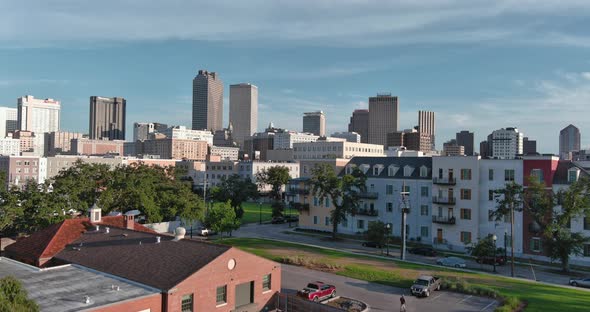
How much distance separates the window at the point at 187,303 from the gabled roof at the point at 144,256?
1192mm

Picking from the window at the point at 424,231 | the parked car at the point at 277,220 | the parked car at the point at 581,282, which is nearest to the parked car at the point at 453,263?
the parked car at the point at 581,282

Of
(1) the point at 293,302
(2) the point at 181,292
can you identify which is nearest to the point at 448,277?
(1) the point at 293,302

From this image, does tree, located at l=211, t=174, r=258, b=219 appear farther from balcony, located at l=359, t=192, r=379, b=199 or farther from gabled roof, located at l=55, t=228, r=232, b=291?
gabled roof, located at l=55, t=228, r=232, b=291

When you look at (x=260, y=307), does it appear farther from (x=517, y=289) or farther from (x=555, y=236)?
(x=555, y=236)

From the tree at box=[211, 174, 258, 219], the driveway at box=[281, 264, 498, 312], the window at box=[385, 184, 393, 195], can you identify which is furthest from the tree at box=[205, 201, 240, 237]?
the window at box=[385, 184, 393, 195]

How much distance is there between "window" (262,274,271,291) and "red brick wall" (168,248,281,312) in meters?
0.24

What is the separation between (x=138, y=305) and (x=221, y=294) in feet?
19.4

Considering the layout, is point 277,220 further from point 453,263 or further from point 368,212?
point 453,263

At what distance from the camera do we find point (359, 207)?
75000 millimetres

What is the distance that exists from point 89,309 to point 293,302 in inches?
559

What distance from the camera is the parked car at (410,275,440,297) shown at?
39.3 meters

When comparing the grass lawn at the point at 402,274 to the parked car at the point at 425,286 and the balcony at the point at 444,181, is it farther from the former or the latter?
the balcony at the point at 444,181

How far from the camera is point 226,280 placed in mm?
30656

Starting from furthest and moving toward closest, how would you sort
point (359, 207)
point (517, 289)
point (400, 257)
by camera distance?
point (359, 207) < point (400, 257) < point (517, 289)
